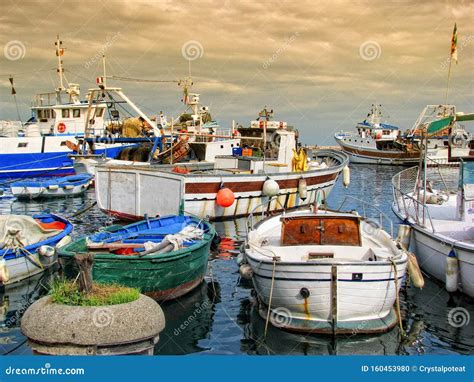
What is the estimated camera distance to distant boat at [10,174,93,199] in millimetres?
34125

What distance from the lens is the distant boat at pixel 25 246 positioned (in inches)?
580

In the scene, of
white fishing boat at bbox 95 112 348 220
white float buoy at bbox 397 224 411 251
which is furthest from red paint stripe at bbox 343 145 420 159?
white float buoy at bbox 397 224 411 251

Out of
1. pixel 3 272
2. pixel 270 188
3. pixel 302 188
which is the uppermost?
pixel 270 188

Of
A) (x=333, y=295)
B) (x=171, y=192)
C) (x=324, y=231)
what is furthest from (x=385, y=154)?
(x=333, y=295)

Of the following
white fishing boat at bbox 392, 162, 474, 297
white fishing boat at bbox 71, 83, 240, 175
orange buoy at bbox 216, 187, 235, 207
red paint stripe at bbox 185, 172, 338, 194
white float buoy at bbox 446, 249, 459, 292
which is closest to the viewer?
white fishing boat at bbox 392, 162, 474, 297

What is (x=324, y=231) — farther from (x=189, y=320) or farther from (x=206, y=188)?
(x=206, y=188)

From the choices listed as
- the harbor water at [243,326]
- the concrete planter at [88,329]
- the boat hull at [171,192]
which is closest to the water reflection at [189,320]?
the harbor water at [243,326]

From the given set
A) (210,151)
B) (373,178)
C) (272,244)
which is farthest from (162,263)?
(373,178)

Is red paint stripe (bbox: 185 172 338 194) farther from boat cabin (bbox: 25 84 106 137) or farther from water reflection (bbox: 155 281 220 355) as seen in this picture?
boat cabin (bbox: 25 84 106 137)

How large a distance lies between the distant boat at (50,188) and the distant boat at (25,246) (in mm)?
18184

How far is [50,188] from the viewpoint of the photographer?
34625 mm

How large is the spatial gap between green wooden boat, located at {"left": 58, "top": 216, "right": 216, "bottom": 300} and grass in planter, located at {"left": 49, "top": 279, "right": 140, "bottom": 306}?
3.19 meters

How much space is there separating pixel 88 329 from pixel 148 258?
4.60 m

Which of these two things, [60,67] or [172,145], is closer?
[172,145]
